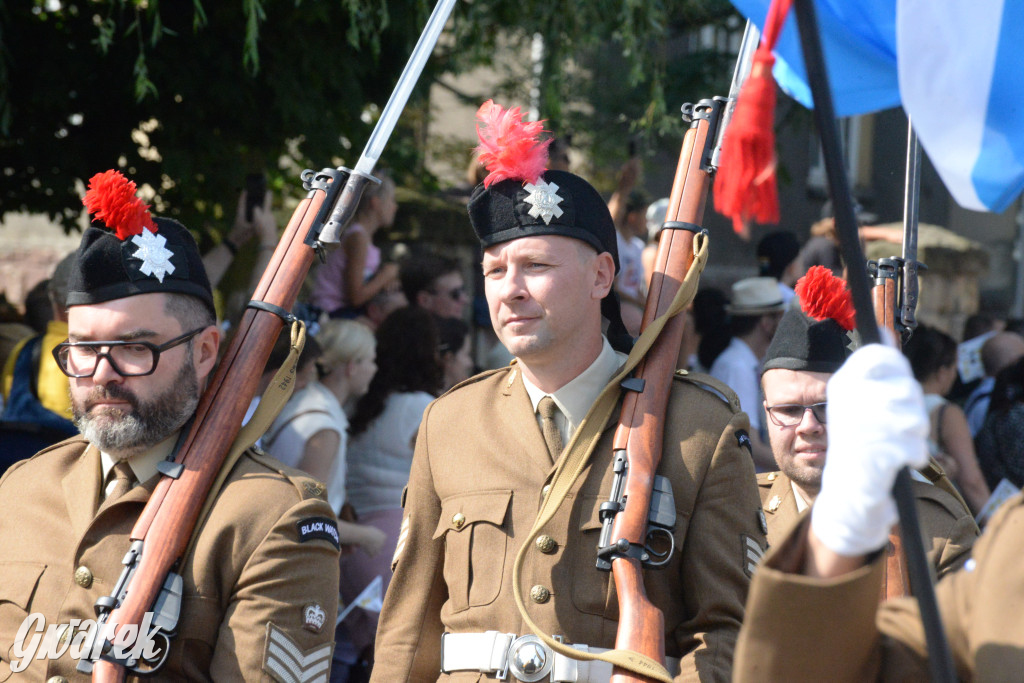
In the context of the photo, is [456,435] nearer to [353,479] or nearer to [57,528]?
[57,528]

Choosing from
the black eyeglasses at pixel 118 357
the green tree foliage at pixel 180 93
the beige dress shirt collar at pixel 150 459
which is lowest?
the beige dress shirt collar at pixel 150 459

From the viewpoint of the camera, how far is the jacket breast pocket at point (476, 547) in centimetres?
304

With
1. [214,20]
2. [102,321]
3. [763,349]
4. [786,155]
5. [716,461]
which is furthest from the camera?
[786,155]

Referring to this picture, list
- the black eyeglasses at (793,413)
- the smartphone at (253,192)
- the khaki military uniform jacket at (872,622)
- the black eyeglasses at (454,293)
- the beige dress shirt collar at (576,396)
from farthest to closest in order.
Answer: the black eyeglasses at (454,293), the smartphone at (253,192), the black eyeglasses at (793,413), the beige dress shirt collar at (576,396), the khaki military uniform jacket at (872,622)

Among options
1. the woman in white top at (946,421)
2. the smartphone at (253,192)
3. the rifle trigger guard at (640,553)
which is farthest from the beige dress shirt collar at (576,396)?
the smartphone at (253,192)

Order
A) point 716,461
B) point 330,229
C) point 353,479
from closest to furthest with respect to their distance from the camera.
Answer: point 716,461 < point 330,229 < point 353,479

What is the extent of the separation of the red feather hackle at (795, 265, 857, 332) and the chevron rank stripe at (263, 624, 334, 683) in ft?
5.65

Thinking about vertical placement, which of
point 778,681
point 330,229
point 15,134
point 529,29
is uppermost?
point 529,29

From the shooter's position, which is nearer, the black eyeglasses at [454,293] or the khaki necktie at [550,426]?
the khaki necktie at [550,426]

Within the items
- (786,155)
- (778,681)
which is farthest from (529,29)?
(786,155)

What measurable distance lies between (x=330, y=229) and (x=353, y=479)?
2.15 metres

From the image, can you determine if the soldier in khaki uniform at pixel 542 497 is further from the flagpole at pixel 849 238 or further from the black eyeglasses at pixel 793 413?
the flagpole at pixel 849 238

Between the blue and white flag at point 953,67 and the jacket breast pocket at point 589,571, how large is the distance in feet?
3.78

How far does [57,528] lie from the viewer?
323 centimetres
